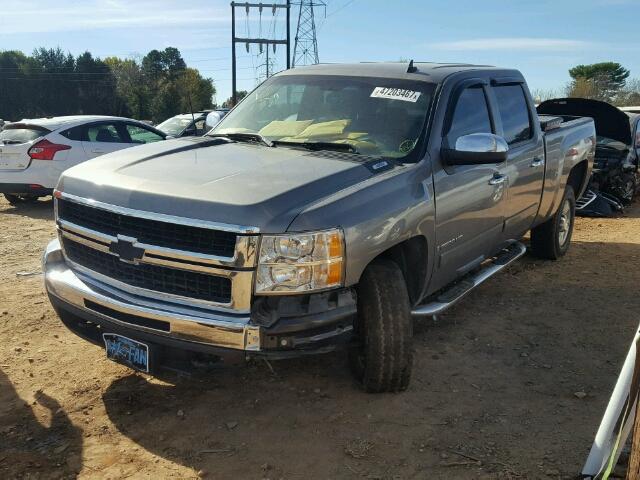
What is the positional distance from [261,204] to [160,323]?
2.59 ft

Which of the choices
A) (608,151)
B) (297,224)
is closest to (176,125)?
(608,151)

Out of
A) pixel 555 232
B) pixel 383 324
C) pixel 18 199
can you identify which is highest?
pixel 383 324

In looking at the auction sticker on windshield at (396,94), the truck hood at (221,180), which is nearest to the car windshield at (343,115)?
the auction sticker on windshield at (396,94)

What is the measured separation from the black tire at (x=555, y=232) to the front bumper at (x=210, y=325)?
13.9 feet

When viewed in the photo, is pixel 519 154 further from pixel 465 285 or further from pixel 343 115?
pixel 343 115

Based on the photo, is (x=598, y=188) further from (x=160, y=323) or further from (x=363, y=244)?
(x=160, y=323)

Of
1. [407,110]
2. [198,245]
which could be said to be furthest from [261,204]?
[407,110]

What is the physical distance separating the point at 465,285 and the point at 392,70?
1.69 m

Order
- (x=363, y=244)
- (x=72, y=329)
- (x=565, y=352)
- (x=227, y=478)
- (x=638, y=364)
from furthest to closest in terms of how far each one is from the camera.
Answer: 1. (x=565, y=352)
2. (x=72, y=329)
3. (x=363, y=244)
4. (x=227, y=478)
5. (x=638, y=364)

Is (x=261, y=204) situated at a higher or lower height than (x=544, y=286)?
higher

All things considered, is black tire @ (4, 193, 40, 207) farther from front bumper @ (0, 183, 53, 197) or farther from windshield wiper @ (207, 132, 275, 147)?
windshield wiper @ (207, 132, 275, 147)

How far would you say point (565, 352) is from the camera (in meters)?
4.46

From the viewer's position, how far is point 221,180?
3234 mm

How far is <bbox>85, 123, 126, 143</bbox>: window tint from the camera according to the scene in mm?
10438
